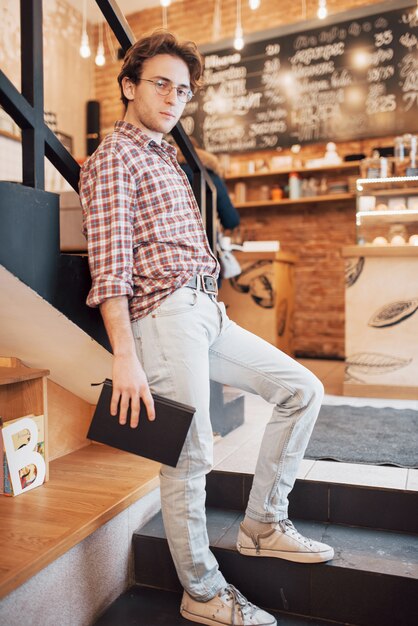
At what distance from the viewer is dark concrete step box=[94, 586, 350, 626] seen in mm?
1725

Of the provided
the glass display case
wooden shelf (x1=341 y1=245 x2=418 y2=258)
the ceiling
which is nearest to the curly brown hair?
wooden shelf (x1=341 y1=245 x2=418 y2=258)

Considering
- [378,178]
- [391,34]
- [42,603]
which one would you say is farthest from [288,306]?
[42,603]

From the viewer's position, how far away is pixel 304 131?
18.7 ft

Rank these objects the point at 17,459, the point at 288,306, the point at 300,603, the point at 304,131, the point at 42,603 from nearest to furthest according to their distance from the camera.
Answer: the point at 42,603, the point at 300,603, the point at 17,459, the point at 288,306, the point at 304,131

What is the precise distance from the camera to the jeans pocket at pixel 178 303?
1.53 m

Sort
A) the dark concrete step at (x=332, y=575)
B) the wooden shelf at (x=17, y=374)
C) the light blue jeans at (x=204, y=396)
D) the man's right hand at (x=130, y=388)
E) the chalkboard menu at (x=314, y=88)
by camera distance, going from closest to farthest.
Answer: the man's right hand at (x=130, y=388)
the light blue jeans at (x=204, y=396)
the dark concrete step at (x=332, y=575)
the wooden shelf at (x=17, y=374)
the chalkboard menu at (x=314, y=88)

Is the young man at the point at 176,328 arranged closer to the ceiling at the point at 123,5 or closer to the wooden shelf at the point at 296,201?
the wooden shelf at the point at 296,201

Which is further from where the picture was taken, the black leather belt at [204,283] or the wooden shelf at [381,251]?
the wooden shelf at [381,251]

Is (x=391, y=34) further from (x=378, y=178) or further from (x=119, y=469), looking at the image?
(x=119, y=469)

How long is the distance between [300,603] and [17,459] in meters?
1.07

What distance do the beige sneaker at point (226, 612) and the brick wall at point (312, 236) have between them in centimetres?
438

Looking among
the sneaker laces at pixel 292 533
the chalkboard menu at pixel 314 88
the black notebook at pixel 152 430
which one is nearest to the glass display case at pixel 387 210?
the chalkboard menu at pixel 314 88

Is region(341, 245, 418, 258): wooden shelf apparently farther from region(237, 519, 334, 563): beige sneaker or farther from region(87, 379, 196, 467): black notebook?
region(87, 379, 196, 467): black notebook

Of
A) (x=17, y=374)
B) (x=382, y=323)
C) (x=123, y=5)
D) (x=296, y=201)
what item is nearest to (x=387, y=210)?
(x=382, y=323)
